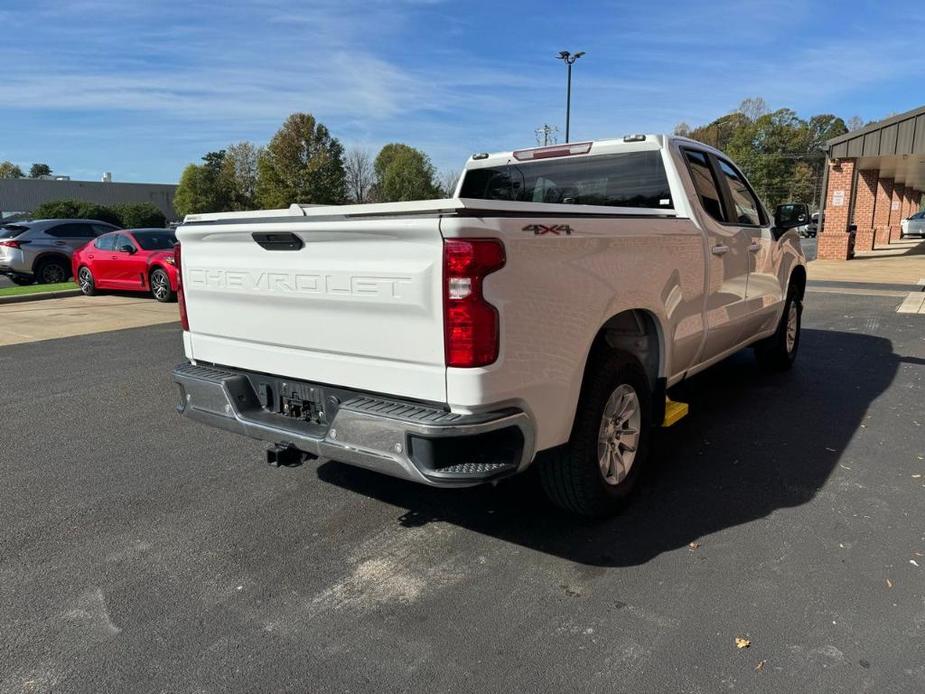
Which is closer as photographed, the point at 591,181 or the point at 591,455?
the point at 591,455

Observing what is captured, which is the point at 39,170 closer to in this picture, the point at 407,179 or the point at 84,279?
the point at 407,179

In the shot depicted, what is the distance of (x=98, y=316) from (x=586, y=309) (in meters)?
10.7

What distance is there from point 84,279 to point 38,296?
0.92 meters

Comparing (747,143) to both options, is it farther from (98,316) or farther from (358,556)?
(358,556)

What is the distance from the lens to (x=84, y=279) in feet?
47.5

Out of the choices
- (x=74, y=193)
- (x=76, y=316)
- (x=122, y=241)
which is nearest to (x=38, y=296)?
(x=122, y=241)

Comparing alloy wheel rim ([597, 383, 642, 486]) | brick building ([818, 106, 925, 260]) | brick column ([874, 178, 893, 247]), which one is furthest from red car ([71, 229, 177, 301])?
brick column ([874, 178, 893, 247])

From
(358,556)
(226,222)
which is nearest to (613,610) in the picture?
(358,556)

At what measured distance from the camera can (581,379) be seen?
10.3 feet

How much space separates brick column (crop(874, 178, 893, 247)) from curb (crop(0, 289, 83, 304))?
30091 mm

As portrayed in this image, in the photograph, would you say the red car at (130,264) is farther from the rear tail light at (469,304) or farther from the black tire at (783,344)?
the rear tail light at (469,304)

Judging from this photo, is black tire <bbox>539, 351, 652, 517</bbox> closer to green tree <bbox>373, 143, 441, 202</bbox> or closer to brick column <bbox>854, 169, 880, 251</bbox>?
brick column <bbox>854, 169, 880, 251</bbox>

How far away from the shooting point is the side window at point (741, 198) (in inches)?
203

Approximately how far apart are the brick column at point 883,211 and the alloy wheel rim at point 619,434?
101 ft
